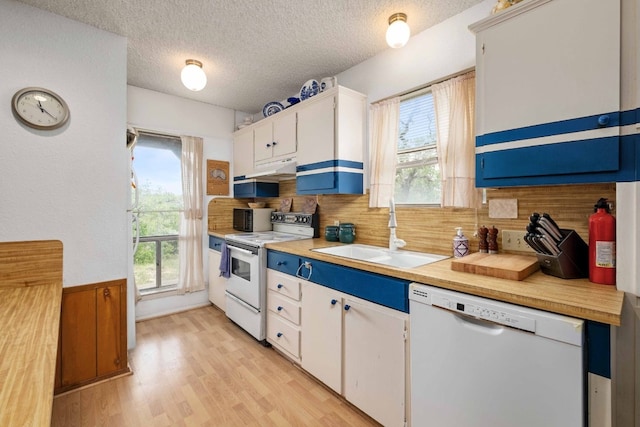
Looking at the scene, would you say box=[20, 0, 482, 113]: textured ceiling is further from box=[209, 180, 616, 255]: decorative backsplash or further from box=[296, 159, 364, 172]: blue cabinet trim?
box=[209, 180, 616, 255]: decorative backsplash

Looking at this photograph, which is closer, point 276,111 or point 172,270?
point 276,111

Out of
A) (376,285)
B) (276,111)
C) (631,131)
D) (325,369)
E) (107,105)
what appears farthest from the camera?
(276,111)

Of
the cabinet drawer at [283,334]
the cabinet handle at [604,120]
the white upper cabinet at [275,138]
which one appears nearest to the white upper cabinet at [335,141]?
the white upper cabinet at [275,138]

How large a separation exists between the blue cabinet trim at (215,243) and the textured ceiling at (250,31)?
5.63 feet

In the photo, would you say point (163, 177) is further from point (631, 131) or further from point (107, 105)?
point (631, 131)

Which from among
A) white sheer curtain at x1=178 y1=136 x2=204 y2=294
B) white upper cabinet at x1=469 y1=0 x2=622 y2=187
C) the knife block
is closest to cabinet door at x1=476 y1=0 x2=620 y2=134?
white upper cabinet at x1=469 y1=0 x2=622 y2=187

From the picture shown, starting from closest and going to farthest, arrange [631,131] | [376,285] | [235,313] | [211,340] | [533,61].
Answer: [631,131] < [533,61] < [376,285] < [211,340] < [235,313]

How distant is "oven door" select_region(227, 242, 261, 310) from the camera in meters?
2.52

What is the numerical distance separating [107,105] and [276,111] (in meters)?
1.54

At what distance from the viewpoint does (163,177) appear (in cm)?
332

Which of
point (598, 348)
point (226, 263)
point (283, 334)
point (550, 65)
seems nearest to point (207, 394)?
point (283, 334)

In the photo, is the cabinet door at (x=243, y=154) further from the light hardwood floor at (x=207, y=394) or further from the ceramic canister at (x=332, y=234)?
the light hardwood floor at (x=207, y=394)

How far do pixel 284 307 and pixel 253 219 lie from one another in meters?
1.36

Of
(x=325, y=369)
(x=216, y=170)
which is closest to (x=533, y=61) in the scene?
(x=325, y=369)
